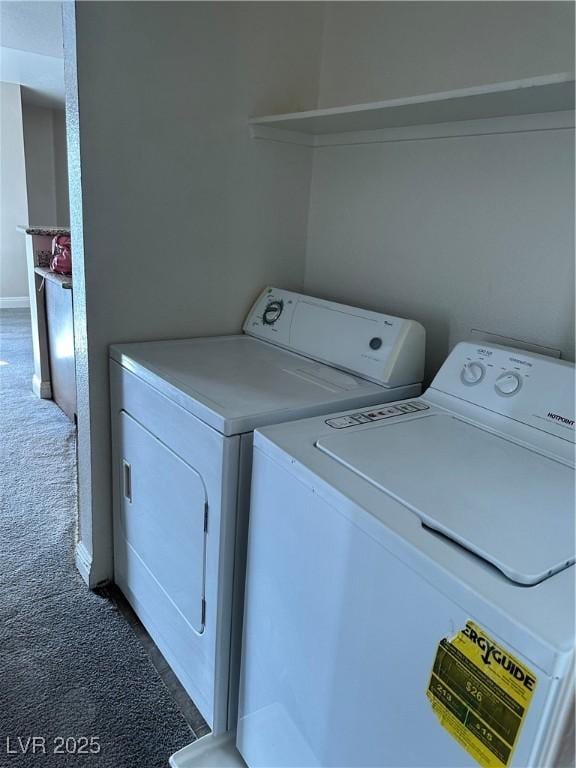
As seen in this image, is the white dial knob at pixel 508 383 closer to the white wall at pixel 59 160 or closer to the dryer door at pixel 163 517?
the dryer door at pixel 163 517

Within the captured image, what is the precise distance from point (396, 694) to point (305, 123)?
1.58 metres

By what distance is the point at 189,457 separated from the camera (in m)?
1.32

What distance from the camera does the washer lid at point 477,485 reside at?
781mm

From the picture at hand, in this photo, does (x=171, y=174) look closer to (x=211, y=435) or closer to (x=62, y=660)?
(x=211, y=435)

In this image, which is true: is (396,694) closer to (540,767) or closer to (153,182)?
(540,767)

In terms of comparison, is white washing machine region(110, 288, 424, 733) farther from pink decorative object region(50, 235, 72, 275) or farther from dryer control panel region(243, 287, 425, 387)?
pink decorative object region(50, 235, 72, 275)

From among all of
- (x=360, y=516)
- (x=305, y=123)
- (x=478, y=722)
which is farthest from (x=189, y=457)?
→ (x=305, y=123)

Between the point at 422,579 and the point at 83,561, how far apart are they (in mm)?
1499

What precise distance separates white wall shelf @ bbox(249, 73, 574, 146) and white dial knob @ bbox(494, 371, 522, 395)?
1.91ft

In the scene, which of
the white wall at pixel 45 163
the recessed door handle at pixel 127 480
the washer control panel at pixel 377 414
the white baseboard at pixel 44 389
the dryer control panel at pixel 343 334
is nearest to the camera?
the washer control panel at pixel 377 414

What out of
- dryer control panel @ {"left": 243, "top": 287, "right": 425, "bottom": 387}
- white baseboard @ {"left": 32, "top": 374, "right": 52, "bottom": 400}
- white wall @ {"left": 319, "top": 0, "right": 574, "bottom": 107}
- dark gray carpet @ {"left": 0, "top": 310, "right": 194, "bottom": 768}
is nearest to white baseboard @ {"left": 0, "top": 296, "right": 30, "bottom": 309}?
white baseboard @ {"left": 32, "top": 374, "right": 52, "bottom": 400}

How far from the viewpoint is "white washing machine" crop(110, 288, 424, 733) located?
1246 millimetres

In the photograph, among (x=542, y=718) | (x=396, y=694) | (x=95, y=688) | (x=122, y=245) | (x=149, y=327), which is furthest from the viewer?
(x=149, y=327)

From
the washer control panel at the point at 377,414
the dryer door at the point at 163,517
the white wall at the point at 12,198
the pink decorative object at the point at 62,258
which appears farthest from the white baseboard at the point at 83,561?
the white wall at the point at 12,198
